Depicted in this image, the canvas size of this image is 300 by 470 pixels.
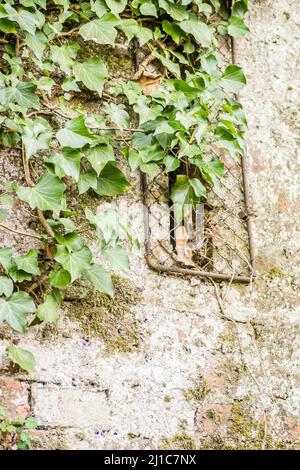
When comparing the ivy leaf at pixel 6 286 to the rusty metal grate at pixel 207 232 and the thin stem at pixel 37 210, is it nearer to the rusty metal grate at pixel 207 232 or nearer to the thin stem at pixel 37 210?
the thin stem at pixel 37 210

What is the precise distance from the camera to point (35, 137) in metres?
2.46

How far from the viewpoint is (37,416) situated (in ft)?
7.89

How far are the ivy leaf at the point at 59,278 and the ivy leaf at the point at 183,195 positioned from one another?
574mm

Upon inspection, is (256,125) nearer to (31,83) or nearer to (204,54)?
(204,54)

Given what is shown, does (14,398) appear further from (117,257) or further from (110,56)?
(110,56)

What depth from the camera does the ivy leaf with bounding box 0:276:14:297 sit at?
239cm

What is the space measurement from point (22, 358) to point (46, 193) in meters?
0.57

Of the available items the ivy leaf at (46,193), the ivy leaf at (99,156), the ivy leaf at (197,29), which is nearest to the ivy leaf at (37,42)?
the ivy leaf at (99,156)

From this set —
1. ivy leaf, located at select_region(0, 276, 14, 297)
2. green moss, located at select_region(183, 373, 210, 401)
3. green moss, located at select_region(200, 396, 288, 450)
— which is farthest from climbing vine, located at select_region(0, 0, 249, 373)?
green moss, located at select_region(200, 396, 288, 450)

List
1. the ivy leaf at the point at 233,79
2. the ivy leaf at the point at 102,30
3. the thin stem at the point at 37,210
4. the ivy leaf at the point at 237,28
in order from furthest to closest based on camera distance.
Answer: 1. the ivy leaf at the point at 237,28
2. the ivy leaf at the point at 233,79
3. the ivy leaf at the point at 102,30
4. the thin stem at the point at 37,210

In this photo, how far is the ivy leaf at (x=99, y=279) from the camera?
250 cm

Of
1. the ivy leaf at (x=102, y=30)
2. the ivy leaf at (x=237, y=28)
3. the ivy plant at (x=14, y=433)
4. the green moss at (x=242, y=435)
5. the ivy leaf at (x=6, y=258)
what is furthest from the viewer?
the ivy leaf at (x=237, y=28)
